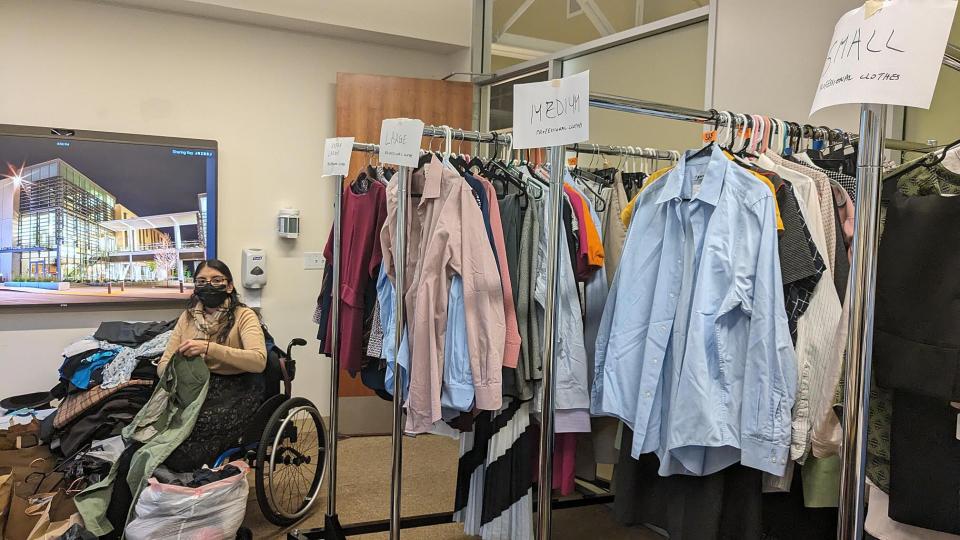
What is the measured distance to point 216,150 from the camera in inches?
163

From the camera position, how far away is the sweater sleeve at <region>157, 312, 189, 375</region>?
9.55 ft

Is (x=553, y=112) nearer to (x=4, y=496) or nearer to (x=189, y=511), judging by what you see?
(x=189, y=511)

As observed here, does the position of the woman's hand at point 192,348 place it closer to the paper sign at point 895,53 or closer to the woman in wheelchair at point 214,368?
the woman in wheelchair at point 214,368

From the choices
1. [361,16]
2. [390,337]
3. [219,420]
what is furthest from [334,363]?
[361,16]

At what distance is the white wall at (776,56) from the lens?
2.55 metres

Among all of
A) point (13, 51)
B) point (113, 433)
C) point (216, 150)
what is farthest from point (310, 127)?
point (113, 433)

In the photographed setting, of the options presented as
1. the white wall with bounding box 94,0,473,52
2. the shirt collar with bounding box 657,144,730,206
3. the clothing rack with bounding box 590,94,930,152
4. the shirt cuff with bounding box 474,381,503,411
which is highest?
the white wall with bounding box 94,0,473,52

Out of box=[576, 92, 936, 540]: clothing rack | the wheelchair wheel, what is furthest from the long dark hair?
box=[576, 92, 936, 540]: clothing rack

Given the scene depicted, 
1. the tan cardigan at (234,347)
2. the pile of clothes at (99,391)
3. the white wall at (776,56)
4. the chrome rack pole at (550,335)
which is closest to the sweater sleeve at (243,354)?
the tan cardigan at (234,347)

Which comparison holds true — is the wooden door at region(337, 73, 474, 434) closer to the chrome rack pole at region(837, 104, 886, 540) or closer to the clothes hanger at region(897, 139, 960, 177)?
the clothes hanger at region(897, 139, 960, 177)

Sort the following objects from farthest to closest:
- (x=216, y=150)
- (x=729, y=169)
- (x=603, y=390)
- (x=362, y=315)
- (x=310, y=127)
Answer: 1. (x=310, y=127)
2. (x=216, y=150)
3. (x=362, y=315)
4. (x=603, y=390)
5. (x=729, y=169)

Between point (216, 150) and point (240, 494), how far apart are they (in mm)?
2302

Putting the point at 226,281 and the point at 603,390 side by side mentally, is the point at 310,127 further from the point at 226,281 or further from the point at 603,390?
the point at 603,390

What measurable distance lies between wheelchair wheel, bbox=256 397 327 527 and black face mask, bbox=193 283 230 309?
563 millimetres
